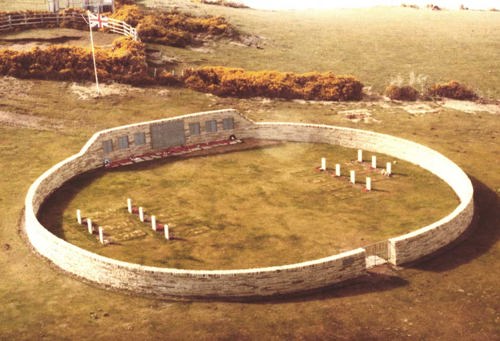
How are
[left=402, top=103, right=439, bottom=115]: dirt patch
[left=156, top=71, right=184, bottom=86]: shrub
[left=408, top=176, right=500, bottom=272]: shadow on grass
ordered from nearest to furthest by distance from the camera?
[left=408, top=176, right=500, bottom=272]: shadow on grass, [left=402, top=103, right=439, bottom=115]: dirt patch, [left=156, top=71, right=184, bottom=86]: shrub

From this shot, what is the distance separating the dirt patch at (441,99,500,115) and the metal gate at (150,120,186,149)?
76.9 ft

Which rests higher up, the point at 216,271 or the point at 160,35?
the point at 160,35

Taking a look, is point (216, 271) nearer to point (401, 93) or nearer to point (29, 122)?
point (29, 122)

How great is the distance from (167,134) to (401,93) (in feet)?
74.2

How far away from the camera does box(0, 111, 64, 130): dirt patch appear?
48719 mm

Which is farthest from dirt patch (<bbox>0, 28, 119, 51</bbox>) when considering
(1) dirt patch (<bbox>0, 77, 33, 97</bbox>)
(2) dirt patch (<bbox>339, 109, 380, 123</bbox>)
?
(2) dirt patch (<bbox>339, 109, 380, 123</bbox>)

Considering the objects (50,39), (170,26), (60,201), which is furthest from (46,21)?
(60,201)

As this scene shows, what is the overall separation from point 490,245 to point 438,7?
236 ft

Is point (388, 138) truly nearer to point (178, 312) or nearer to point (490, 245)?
point (490, 245)

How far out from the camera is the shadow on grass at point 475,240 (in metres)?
30.3

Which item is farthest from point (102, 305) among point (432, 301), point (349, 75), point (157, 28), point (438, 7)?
point (438, 7)

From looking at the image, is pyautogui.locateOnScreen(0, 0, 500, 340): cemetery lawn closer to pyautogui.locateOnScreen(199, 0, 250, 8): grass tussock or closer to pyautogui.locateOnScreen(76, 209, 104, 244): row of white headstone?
pyautogui.locateOnScreen(76, 209, 104, 244): row of white headstone

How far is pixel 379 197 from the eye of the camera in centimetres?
3825

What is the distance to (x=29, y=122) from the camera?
162 feet
